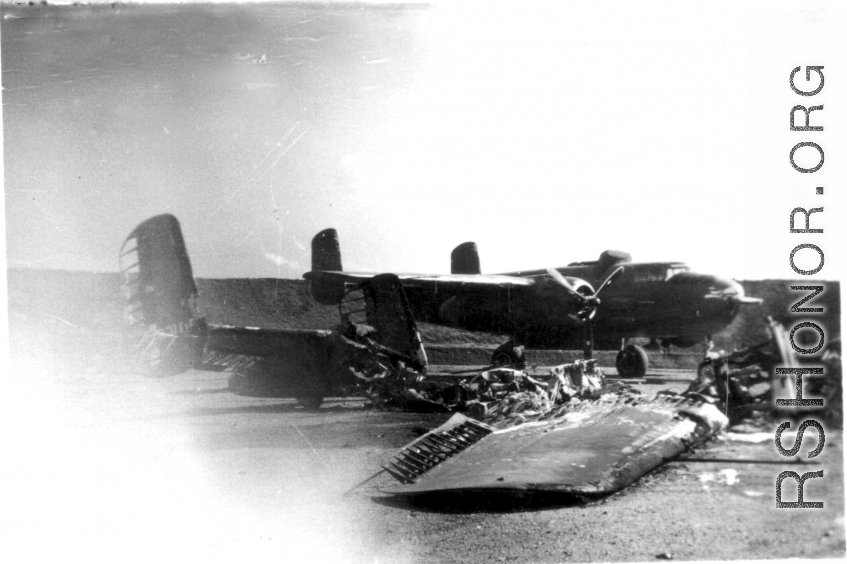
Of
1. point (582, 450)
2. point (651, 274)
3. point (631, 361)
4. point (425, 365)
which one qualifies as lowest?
point (582, 450)

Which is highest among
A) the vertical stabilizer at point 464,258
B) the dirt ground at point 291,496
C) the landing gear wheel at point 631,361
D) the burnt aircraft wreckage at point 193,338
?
the vertical stabilizer at point 464,258

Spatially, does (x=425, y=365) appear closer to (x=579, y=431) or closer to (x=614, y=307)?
(x=579, y=431)

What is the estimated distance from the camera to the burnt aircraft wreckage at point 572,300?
586 cm

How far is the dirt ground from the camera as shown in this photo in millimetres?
4563

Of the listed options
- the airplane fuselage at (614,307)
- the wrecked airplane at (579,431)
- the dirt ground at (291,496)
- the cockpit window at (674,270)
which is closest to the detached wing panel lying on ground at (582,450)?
the wrecked airplane at (579,431)

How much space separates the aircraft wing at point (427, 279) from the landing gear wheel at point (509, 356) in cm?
83

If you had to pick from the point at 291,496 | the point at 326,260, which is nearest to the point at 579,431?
the point at 291,496

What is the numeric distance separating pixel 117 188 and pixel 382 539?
3.80 meters

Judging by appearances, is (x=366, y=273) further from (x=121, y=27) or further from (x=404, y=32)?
(x=121, y=27)

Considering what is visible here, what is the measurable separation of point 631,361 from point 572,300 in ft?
3.05

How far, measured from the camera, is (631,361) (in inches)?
269

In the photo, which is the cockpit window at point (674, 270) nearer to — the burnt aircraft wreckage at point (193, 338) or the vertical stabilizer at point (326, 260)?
the burnt aircraft wreckage at point (193, 338)

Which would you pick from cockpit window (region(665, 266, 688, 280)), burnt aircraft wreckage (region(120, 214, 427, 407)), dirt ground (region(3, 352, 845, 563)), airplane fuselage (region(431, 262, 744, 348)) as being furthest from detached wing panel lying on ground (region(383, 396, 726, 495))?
burnt aircraft wreckage (region(120, 214, 427, 407))

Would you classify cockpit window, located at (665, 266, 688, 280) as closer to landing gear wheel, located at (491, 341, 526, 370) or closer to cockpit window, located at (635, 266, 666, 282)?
cockpit window, located at (635, 266, 666, 282)
